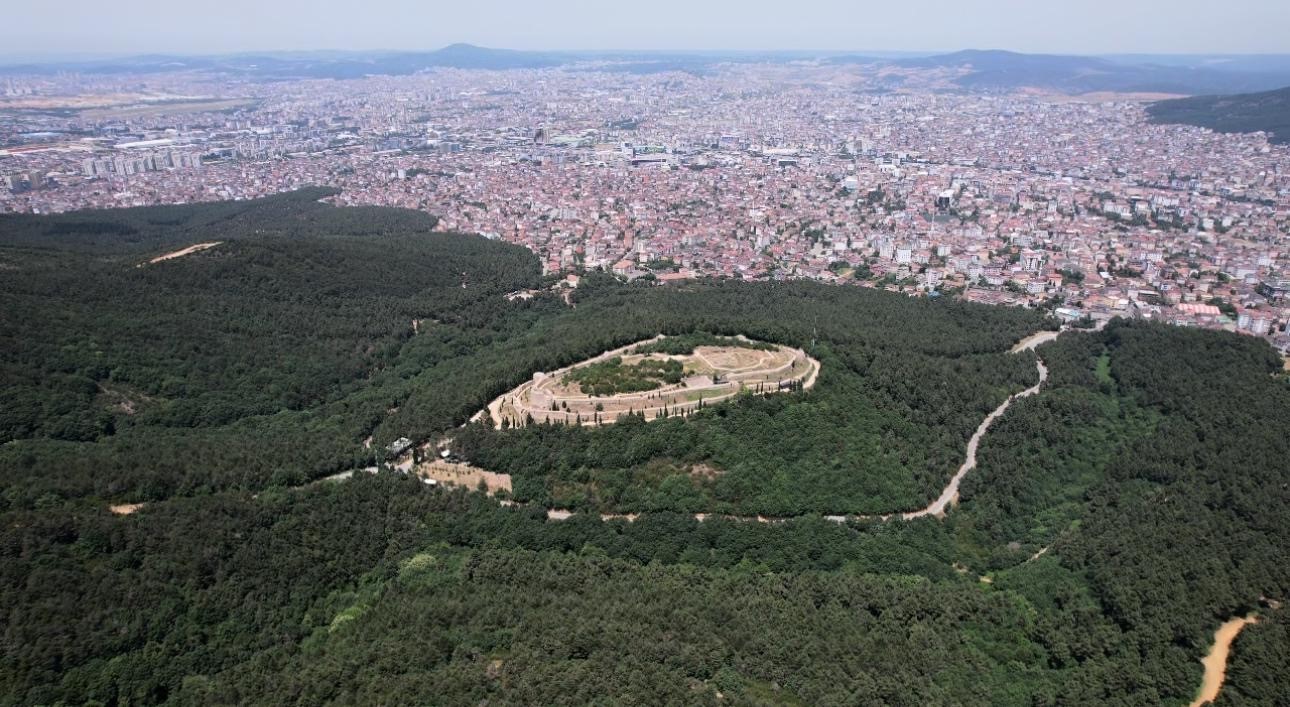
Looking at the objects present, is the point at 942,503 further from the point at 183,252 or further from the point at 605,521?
the point at 183,252

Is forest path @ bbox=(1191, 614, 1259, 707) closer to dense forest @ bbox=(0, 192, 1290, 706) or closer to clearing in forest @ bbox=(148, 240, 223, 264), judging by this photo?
dense forest @ bbox=(0, 192, 1290, 706)

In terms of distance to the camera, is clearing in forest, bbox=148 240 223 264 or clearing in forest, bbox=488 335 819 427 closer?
clearing in forest, bbox=488 335 819 427

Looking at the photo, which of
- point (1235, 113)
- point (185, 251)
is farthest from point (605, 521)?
point (1235, 113)

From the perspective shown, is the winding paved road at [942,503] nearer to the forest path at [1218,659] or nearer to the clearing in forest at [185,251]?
the forest path at [1218,659]

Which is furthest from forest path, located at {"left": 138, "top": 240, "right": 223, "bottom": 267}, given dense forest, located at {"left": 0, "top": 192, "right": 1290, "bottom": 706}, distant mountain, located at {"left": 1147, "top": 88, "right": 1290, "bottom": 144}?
distant mountain, located at {"left": 1147, "top": 88, "right": 1290, "bottom": 144}

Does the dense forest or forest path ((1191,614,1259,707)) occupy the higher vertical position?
the dense forest
